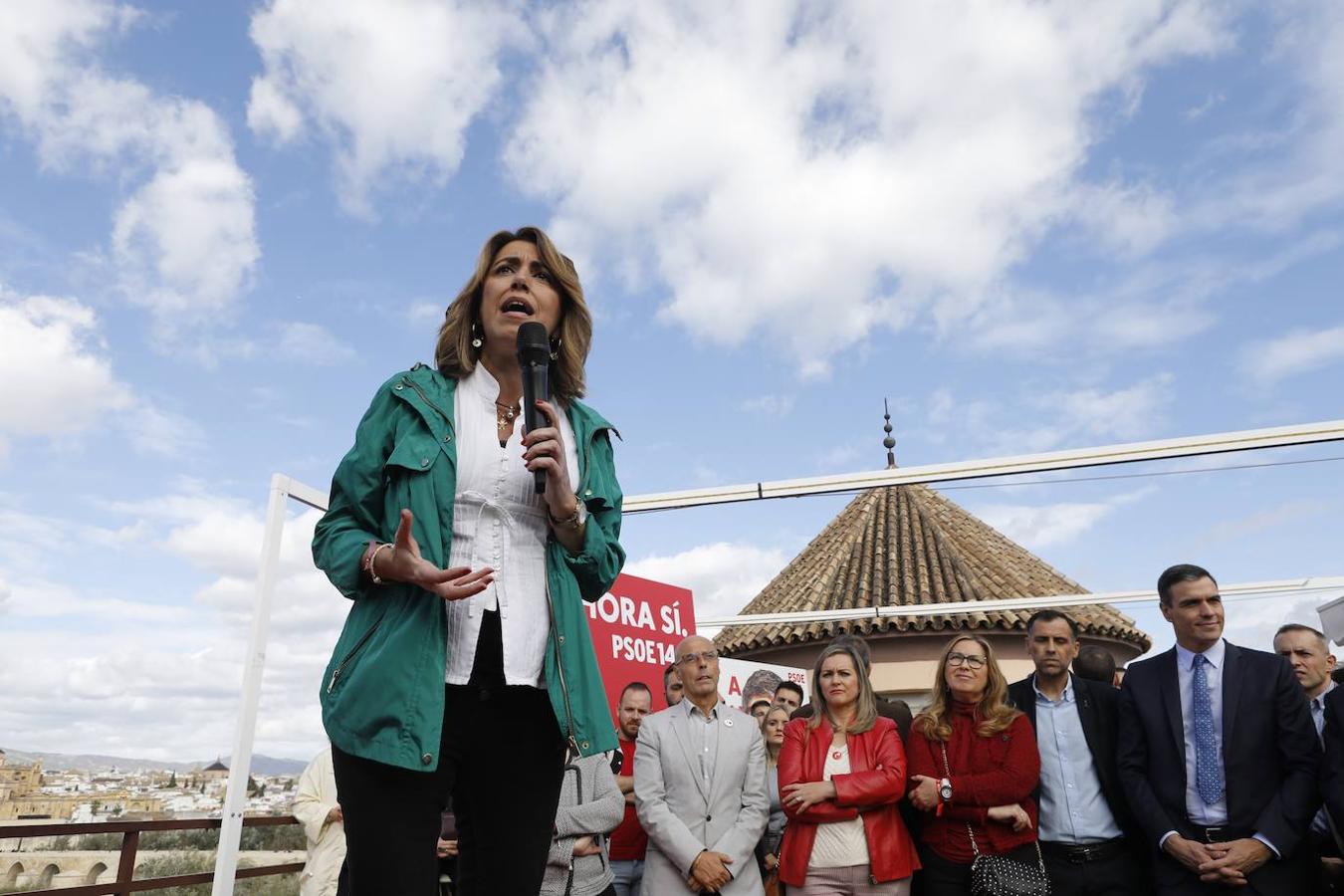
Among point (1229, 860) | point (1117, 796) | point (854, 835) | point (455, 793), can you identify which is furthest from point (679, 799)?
point (455, 793)

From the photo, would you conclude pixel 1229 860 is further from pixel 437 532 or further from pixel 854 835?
pixel 437 532

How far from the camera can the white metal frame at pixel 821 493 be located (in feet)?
16.5

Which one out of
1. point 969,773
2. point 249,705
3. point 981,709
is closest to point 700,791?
point 969,773

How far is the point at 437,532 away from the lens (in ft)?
5.85

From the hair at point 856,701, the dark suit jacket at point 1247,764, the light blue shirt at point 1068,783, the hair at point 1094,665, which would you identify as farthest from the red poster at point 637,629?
the dark suit jacket at point 1247,764

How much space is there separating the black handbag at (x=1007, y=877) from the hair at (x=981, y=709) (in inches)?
23.5

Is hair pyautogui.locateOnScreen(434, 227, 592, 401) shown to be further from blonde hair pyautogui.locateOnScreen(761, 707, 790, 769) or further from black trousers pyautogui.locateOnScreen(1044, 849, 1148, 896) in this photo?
blonde hair pyautogui.locateOnScreen(761, 707, 790, 769)

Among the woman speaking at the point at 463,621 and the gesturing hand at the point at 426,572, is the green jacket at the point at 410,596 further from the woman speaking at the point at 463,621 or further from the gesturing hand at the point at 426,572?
the gesturing hand at the point at 426,572

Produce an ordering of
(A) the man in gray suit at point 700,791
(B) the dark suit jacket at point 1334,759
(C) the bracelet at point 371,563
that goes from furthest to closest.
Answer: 1. (A) the man in gray suit at point 700,791
2. (B) the dark suit jacket at point 1334,759
3. (C) the bracelet at point 371,563

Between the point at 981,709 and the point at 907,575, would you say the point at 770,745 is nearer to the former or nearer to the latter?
the point at 981,709

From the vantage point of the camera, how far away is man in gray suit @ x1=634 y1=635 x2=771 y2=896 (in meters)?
5.09

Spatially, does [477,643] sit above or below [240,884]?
above

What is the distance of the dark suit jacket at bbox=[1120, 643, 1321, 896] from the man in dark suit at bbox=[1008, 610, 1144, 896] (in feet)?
0.70

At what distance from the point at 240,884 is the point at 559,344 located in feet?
24.2
